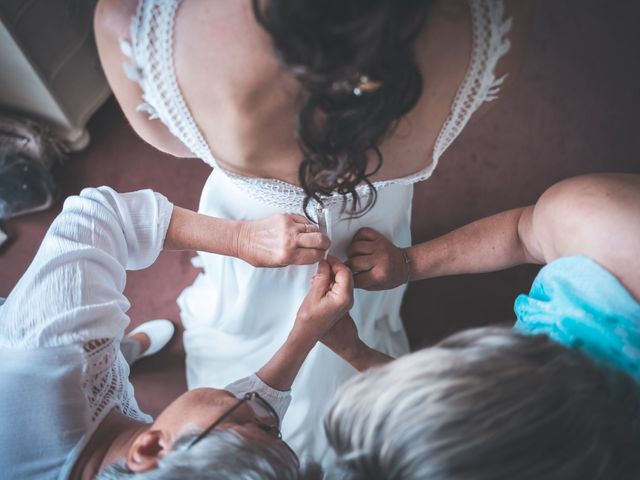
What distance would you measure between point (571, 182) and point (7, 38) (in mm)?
1340

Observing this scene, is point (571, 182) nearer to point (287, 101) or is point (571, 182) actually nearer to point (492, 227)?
point (492, 227)

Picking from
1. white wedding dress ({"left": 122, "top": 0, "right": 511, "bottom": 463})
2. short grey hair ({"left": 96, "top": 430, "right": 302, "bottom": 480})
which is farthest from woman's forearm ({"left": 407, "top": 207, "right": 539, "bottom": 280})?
short grey hair ({"left": 96, "top": 430, "right": 302, "bottom": 480})

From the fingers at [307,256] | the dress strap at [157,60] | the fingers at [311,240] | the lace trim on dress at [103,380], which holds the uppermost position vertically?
the dress strap at [157,60]

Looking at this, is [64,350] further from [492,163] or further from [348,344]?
[492,163]

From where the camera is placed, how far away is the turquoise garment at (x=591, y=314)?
63cm

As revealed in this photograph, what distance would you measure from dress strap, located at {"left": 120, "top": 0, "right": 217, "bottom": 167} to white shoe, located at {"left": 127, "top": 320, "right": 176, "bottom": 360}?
0.89m

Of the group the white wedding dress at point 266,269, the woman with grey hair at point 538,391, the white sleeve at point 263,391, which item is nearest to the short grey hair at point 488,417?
the woman with grey hair at point 538,391

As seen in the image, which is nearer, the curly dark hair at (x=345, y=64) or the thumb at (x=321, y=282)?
the curly dark hair at (x=345, y=64)

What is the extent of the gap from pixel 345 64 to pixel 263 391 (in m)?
0.57

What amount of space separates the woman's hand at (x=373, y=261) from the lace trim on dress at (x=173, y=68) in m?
0.28

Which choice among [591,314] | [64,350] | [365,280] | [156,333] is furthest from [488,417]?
[156,333]

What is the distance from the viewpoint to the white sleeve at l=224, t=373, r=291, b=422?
2.70ft

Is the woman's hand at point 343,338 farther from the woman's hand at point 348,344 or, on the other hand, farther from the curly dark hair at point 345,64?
the curly dark hair at point 345,64

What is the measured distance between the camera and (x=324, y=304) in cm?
87
